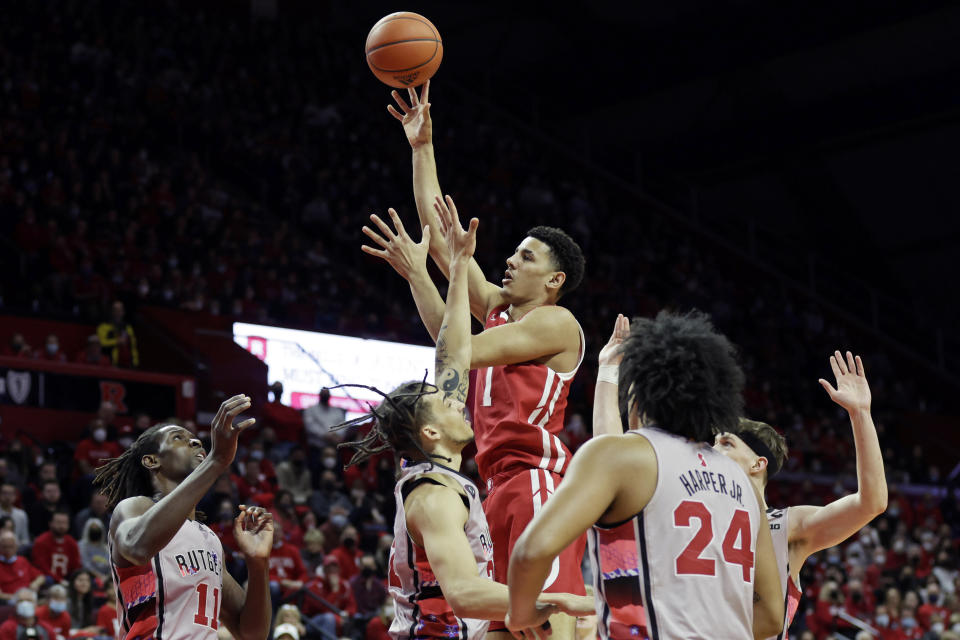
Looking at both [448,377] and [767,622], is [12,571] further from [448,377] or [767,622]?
[767,622]

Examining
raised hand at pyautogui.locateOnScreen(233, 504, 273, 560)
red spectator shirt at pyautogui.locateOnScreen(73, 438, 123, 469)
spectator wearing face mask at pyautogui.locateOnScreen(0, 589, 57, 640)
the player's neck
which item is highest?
red spectator shirt at pyautogui.locateOnScreen(73, 438, 123, 469)

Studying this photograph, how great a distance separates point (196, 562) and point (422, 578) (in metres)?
1.10

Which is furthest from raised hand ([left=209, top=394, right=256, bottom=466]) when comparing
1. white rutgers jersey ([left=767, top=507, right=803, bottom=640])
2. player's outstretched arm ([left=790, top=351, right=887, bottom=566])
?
player's outstretched arm ([left=790, top=351, right=887, bottom=566])

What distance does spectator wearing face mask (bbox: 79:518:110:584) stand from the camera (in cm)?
1026

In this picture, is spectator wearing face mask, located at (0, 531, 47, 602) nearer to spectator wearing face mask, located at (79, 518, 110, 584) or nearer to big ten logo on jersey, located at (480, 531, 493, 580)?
spectator wearing face mask, located at (79, 518, 110, 584)

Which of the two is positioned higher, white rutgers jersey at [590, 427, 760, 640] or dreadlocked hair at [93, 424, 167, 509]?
dreadlocked hair at [93, 424, 167, 509]

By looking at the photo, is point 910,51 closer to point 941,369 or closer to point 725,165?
point 725,165

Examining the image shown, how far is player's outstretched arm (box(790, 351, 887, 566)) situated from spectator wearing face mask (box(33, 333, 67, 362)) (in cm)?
1061

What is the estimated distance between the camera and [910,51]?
23016 millimetres

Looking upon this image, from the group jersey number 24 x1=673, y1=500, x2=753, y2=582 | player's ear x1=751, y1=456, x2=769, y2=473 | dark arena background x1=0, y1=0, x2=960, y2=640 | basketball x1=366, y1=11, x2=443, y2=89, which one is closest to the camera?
jersey number 24 x1=673, y1=500, x2=753, y2=582

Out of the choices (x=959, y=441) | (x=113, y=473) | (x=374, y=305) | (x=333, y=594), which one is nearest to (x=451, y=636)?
(x=113, y=473)

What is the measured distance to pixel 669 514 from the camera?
9.28 ft

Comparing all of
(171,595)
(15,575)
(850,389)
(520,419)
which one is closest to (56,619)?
(15,575)

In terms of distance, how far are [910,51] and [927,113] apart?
1.29 m
